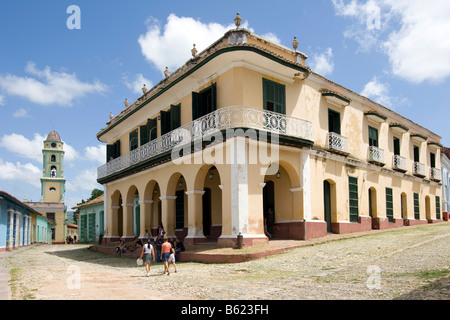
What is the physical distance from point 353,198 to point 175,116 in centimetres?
890

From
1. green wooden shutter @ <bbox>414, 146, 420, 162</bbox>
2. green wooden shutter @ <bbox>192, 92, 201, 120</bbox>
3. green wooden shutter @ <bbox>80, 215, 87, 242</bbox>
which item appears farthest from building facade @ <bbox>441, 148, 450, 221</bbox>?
green wooden shutter @ <bbox>80, 215, 87, 242</bbox>

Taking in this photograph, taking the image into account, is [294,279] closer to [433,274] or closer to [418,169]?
[433,274]

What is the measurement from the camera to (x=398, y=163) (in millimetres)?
24172

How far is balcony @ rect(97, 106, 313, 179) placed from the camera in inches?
587

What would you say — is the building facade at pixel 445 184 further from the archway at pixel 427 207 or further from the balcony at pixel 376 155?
the balcony at pixel 376 155

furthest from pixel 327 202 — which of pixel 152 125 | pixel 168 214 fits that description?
pixel 152 125

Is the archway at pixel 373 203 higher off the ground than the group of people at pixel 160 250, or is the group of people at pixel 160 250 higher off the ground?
the archway at pixel 373 203

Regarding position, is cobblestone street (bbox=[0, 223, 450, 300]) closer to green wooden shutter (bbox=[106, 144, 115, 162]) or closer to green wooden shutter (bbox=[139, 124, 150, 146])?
green wooden shutter (bbox=[139, 124, 150, 146])

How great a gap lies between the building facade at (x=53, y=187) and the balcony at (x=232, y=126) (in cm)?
4198

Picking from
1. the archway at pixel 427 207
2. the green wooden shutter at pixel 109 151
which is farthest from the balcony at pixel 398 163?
the green wooden shutter at pixel 109 151

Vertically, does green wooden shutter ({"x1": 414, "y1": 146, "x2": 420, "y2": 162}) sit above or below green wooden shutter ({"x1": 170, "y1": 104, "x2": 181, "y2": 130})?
below

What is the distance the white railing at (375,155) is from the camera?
70.5 ft

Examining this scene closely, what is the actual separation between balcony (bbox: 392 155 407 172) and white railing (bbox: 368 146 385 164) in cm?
192

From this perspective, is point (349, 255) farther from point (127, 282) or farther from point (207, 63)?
point (207, 63)
